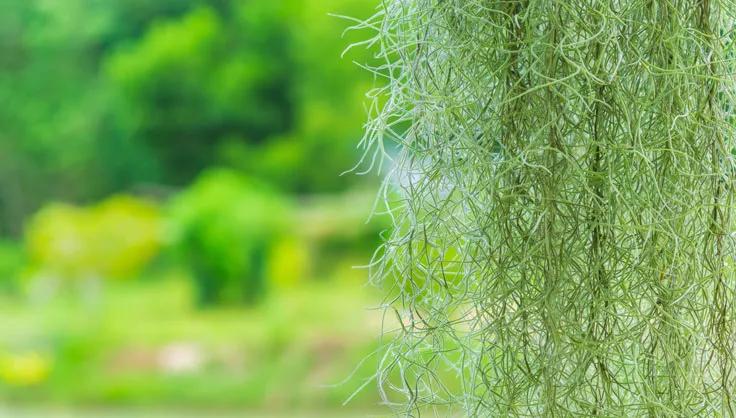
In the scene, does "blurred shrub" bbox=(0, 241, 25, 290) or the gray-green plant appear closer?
the gray-green plant

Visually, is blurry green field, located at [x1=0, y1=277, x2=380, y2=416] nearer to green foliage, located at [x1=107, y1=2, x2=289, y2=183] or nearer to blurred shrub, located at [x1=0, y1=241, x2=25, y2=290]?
blurred shrub, located at [x1=0, y1=241, x2=25, y2=290]

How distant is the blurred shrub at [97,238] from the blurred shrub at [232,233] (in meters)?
0.11

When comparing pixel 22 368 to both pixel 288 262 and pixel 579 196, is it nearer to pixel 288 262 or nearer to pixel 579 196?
pixel 288 262

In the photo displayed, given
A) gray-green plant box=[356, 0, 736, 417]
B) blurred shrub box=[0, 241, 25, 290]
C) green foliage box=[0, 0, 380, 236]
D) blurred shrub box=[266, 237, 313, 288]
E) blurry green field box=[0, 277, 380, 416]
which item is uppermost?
green foliage box=[0, 0, 380, 236]

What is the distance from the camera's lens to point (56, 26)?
2.93 metres

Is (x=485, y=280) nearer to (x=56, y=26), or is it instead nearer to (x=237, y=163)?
(x=237, y=163)

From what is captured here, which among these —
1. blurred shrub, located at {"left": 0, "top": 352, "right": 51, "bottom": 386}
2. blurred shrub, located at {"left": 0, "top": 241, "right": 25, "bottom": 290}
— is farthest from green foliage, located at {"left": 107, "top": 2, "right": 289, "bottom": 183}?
blurred shrub, located at {"left": 0, "top": 352, "right": 51, "bottom": 386}

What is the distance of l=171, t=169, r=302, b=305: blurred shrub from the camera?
2.86m

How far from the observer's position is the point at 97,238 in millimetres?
2928

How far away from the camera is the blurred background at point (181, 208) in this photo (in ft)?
9.32

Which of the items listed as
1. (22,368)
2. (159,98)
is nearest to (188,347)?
(22,368)

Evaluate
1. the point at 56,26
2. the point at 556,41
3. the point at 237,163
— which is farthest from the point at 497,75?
the point at 56,26

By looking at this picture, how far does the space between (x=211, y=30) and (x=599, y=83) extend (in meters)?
2.34

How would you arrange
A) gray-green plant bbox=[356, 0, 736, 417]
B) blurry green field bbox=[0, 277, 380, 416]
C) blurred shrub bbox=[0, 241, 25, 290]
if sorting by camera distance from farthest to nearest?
blurred shrub bbox=[0, 241, 25, 290] → blurry green field bbox=[0, 277, 380, 416] → gray-green plant bbox=[356, 0, 736, 417]
